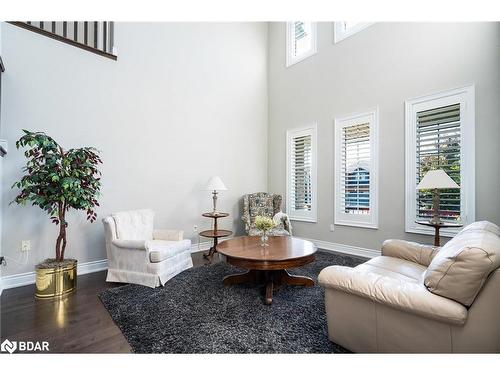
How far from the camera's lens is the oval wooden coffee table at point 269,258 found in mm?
2412

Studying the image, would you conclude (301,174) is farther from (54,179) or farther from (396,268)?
(54,179)

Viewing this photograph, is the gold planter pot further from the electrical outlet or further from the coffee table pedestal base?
the coffee table pedestal base

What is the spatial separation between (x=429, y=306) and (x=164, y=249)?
2559mm

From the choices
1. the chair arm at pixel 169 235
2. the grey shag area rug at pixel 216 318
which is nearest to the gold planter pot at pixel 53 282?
the grey shag area rug at pixel 216 318

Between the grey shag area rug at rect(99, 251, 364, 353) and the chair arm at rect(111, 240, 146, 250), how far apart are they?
0.44m

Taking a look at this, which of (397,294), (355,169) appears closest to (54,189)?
(397,294)

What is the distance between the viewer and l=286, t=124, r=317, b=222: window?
4.90 metres

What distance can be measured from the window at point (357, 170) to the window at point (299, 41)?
169 cm

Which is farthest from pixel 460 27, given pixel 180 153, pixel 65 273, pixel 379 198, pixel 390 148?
pixel 65 273

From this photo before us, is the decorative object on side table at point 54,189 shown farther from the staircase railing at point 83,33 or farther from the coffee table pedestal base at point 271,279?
the coffee table pedestal base at point 271,279

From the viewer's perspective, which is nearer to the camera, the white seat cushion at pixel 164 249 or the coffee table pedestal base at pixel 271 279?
the coffee table pedestal base at pixel 271 279

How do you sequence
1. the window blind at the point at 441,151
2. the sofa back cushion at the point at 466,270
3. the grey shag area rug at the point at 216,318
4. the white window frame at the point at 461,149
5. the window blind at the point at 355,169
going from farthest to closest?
the window blind at the point at 355,169 → the window blind at the point at 441,151 → the white window frame at the point at 461,149 → the grey shag area rug at the point at 216,318 → the sofa back cushion at the point at 466,270

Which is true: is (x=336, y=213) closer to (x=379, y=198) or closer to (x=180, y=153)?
(x=379, y=198)

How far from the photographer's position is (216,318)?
2146 mm
